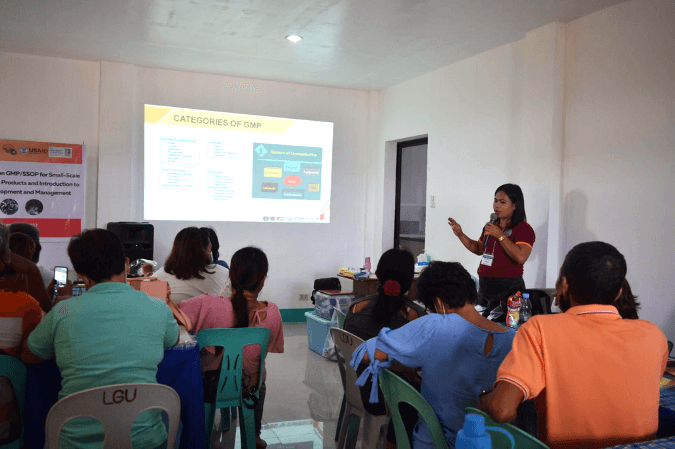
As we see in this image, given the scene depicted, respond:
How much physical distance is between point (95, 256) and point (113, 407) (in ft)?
1.80

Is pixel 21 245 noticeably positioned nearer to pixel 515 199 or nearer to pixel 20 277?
pixel 20 277

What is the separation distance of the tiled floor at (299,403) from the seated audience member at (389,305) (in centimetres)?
91

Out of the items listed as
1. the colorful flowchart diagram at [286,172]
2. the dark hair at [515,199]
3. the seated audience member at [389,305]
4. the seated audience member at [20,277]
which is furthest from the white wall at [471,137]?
the seated audience member at [20,277]

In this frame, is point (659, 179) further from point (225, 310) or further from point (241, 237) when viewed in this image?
point (241, 237)

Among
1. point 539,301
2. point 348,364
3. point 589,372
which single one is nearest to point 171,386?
point 348,364

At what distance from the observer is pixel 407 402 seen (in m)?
1.67

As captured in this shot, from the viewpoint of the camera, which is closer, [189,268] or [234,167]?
[189,268]

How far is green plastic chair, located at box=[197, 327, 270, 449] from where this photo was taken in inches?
92.9

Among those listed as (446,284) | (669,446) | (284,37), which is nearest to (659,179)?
(446,284)

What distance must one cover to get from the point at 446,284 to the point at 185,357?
3.47 ft

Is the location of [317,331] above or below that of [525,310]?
below

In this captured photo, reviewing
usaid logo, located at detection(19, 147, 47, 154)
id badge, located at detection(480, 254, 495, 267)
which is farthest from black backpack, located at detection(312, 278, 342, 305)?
usaid logo, located at detection(19, 147, 47, 154)

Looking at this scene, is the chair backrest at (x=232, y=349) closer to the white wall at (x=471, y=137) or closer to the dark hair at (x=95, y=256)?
the dark hair at (x=95, y=256)

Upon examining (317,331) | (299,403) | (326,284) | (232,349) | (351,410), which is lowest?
(299,403)
